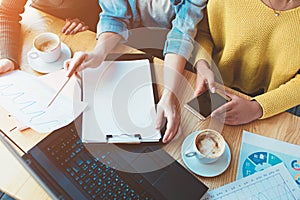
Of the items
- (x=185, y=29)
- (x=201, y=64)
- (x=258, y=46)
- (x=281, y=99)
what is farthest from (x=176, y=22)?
(x=281, y=99)

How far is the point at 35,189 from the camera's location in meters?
0.71

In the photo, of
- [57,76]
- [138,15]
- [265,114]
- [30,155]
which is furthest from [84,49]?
[265,114]

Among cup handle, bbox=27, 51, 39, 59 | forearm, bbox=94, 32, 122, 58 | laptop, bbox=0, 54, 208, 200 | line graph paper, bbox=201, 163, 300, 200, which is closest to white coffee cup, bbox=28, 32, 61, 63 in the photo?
cup handle, bbox=27, 51, 39, 59

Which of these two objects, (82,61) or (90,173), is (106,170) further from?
(82,61)

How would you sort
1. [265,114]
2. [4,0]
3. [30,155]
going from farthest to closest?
[4,0], [265,114], [30,155]

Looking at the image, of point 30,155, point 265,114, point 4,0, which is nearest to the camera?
point 30,155

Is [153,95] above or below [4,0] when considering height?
below

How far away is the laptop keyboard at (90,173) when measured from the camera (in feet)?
2.27

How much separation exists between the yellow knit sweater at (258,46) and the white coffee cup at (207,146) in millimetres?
151

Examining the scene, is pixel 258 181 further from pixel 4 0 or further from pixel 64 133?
pixel 4 0

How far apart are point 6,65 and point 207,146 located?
0.53 meters

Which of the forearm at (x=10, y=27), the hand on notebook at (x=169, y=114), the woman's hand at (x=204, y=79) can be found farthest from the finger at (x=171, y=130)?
the forearm at (x=10, y=27)

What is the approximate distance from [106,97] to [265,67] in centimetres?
51

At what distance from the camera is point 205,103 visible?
85 centimetres
